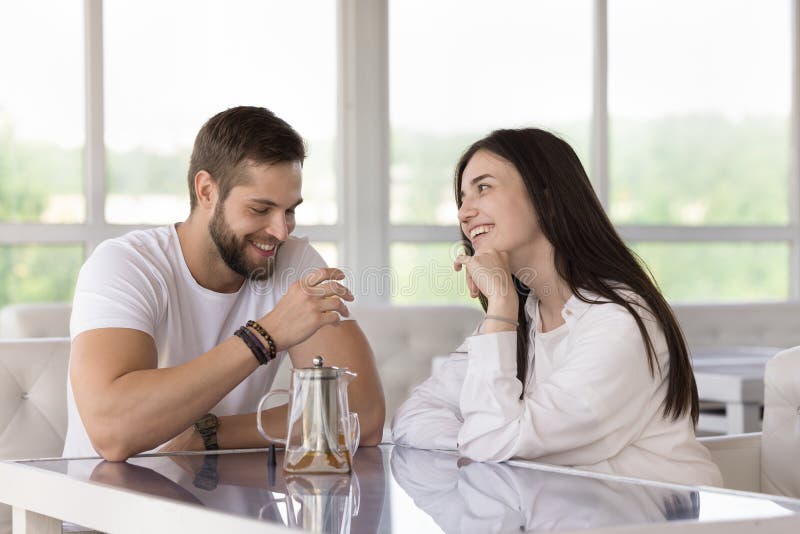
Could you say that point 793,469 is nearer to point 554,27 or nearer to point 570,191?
point 570,191

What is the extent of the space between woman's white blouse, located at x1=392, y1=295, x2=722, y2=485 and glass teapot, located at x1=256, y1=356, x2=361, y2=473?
28 cm

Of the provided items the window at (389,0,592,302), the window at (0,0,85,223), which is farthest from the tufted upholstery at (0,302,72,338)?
the window at (389,0,592,302)

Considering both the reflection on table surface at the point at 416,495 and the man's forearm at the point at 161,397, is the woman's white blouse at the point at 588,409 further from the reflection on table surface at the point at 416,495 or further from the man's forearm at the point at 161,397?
the man's forearm at the point at 161,397

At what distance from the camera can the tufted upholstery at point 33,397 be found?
2.77 m

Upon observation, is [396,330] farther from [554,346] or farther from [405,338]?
[554,346]

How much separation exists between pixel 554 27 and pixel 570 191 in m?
3.67

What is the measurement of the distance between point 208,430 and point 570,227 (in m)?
0.77

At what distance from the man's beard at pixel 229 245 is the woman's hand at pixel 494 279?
45 centimetres

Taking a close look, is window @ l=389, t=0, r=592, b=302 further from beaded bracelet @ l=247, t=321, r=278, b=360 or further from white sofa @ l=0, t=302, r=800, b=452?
beaded bracelet @ l=247, t=321, r=278, b=360

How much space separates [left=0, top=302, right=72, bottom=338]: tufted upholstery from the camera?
3.87 m

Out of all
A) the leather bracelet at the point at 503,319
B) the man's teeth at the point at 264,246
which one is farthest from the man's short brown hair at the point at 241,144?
the leather bracelet at the point at 503,319

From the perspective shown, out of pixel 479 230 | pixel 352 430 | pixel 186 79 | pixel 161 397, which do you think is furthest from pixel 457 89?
pixel 352 430

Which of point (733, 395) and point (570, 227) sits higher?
point (570, 227)

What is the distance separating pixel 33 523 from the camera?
69.6 inches
